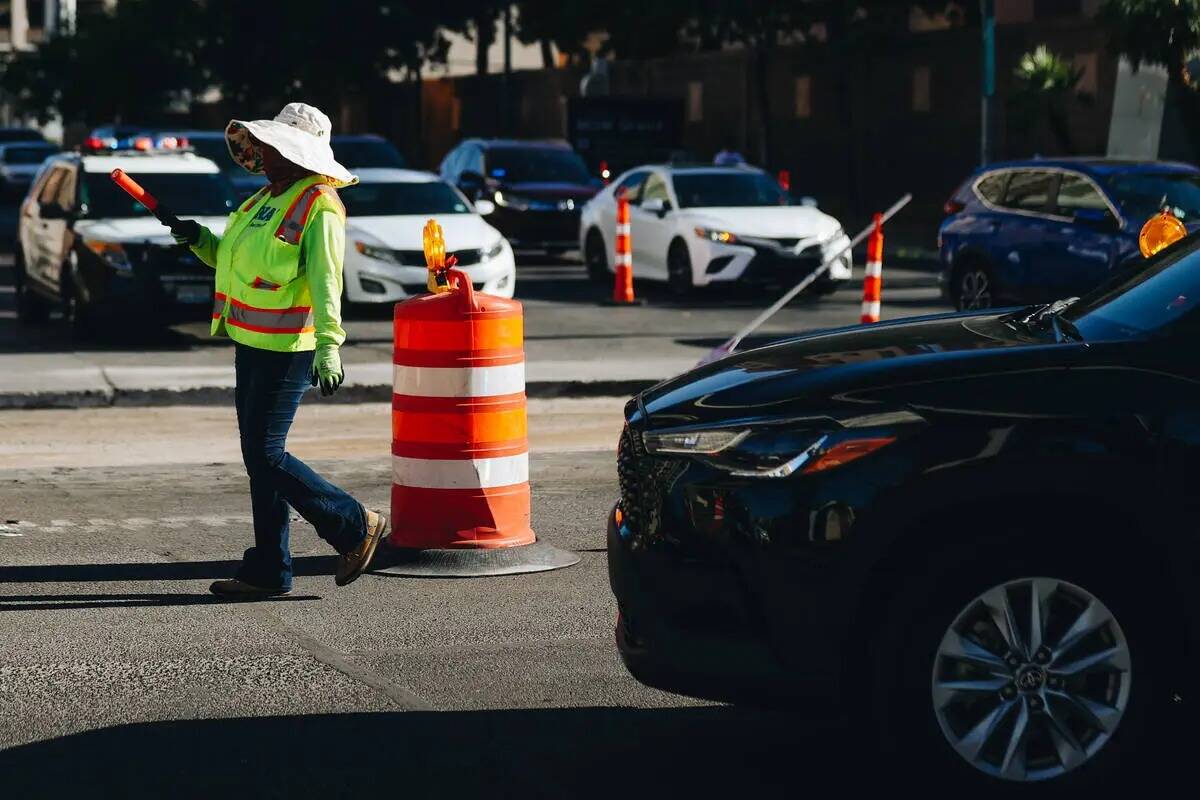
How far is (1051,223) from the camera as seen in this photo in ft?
60.5

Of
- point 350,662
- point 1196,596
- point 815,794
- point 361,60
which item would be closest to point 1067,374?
point 1196,596

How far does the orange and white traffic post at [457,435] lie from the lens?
813 centimetres

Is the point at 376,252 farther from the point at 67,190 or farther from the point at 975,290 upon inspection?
the point at 975,290

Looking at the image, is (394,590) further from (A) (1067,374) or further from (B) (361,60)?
(B) (361,60)

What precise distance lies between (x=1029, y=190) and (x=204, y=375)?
7960 millimetres

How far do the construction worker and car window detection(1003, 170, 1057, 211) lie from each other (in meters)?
12.2

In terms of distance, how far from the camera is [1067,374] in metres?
5.03

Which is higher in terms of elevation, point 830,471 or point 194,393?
point 830,471

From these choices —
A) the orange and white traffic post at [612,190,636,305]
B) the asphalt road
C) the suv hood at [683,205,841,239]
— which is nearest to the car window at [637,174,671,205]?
the suv hood at [683,205,841,239]

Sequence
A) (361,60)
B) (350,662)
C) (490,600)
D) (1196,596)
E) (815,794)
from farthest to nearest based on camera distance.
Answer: (361,60), (490,600), (350,662), (815,794), (1196,596)

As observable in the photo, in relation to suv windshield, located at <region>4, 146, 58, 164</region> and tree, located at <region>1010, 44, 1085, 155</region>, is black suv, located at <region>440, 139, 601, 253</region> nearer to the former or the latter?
tree, located at <region>1010, 44, 1085, 155</region>

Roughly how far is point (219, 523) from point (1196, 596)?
551 centimetres

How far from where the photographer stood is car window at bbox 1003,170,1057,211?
18.8m

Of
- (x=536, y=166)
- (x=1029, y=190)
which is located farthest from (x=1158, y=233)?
(x=536, y=166)
